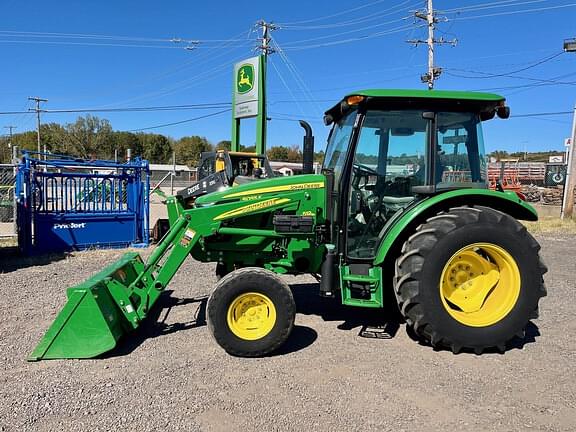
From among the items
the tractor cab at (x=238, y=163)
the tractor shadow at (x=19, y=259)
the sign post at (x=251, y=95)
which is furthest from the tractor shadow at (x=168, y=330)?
the sign post at (x=251, y=95)

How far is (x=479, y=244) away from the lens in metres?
4.09

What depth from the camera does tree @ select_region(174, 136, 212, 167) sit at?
73.9m

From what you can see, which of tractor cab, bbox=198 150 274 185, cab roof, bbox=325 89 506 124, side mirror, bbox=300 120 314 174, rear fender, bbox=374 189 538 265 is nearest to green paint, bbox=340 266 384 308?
rear fender, bbox=374 189 538 265

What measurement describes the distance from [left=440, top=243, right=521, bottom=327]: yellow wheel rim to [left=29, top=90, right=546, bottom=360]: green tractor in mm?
11

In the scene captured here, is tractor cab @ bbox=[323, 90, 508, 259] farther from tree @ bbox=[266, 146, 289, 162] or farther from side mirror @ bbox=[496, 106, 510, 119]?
tree @ bbox=[266, 146, 289, 162]

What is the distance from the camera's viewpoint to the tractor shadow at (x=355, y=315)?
472 cm

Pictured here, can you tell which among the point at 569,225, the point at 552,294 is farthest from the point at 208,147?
the point at 552,294

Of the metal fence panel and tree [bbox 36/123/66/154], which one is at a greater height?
tree [bbox 36/123/66/154]

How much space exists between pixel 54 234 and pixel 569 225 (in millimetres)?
13754

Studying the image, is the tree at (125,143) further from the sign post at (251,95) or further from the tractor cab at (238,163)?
the tractor cab at (238,163)

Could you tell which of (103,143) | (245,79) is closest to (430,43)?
(245,79)

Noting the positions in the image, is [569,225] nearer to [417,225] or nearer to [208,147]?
[417,225]

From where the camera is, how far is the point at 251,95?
1775cm

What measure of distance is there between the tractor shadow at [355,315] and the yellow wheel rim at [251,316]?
1.06 m
